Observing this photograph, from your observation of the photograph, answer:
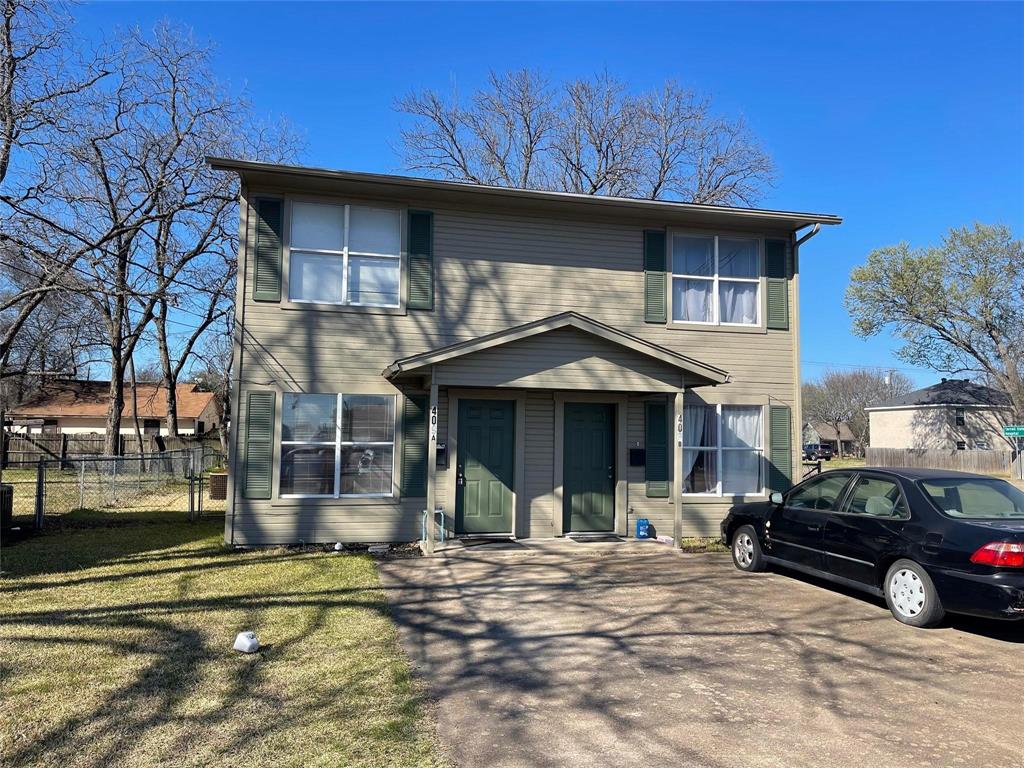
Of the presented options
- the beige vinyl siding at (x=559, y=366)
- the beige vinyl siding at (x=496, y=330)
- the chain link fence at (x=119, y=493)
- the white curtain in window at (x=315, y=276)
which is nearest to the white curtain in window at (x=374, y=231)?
the white curtain in window at (x=315, y=276)

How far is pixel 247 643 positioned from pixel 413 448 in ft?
16.0

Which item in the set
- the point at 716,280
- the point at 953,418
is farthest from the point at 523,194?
the point at 953,418

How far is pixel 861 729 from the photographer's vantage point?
12.7 feet

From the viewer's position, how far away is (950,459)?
3634 cm

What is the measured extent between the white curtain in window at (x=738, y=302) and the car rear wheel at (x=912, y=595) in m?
5.75

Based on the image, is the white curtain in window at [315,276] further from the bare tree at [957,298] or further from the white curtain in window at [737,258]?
the bare tree at [957,298]

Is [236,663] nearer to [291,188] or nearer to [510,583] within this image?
[510,583]

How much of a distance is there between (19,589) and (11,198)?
962 cm

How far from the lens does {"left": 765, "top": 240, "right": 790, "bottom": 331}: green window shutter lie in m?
11.1

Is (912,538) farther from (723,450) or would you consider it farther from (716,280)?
(716,280)

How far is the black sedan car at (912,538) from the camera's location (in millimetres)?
5191

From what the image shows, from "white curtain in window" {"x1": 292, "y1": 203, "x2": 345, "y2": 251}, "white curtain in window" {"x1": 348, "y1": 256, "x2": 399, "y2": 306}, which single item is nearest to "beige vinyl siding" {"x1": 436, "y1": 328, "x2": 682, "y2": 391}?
"white curtain in window" {"x1": 348, "y1": 256, "x2": 399, "y2": 306}

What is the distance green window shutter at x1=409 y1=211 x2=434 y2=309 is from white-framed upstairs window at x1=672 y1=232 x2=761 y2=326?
3.99m

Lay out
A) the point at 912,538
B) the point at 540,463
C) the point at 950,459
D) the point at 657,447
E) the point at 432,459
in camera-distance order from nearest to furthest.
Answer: the point at 912,538, the point at 432,459, the point at 540,463, the point at 657,447, the point at 950,459
